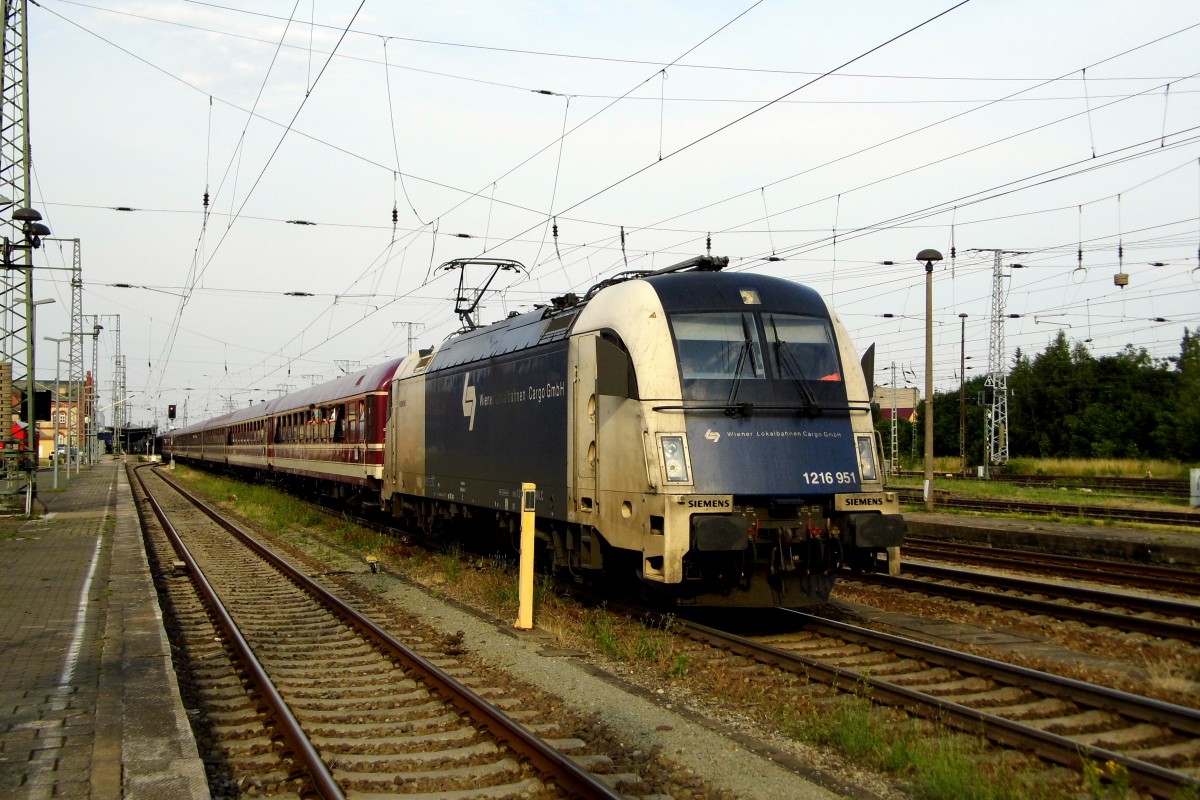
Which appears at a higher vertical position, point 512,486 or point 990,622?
point 512,486

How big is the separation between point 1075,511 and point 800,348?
729 inches

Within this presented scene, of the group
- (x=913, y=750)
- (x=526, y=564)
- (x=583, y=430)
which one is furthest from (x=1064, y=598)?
(x=913, y=750)

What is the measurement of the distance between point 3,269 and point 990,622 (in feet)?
71.6

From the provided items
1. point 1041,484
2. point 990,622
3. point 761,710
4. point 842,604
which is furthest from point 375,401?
point 1041,484

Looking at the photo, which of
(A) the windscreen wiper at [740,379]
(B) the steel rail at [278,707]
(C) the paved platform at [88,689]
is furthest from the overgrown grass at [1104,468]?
(C) the paved platform at [88,689]

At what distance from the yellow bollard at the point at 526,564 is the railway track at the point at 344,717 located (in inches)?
54.4

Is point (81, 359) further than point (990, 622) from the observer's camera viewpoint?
Yes

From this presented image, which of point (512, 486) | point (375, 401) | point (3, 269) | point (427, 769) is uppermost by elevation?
point (3, 269)

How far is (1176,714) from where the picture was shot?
20.2 ft

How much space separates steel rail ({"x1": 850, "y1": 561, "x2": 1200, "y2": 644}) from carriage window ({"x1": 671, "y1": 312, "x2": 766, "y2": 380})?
11.4ft

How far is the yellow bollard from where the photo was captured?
34.0ft

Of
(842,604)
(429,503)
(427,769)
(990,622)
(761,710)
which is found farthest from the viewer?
(429,503)

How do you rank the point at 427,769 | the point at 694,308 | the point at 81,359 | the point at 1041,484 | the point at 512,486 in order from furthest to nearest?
the point at 81,359
the point at 1041,484
the point at 512,486
the point at 694,308
the point at 427,769

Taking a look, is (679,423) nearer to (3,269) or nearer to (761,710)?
(761,710)
